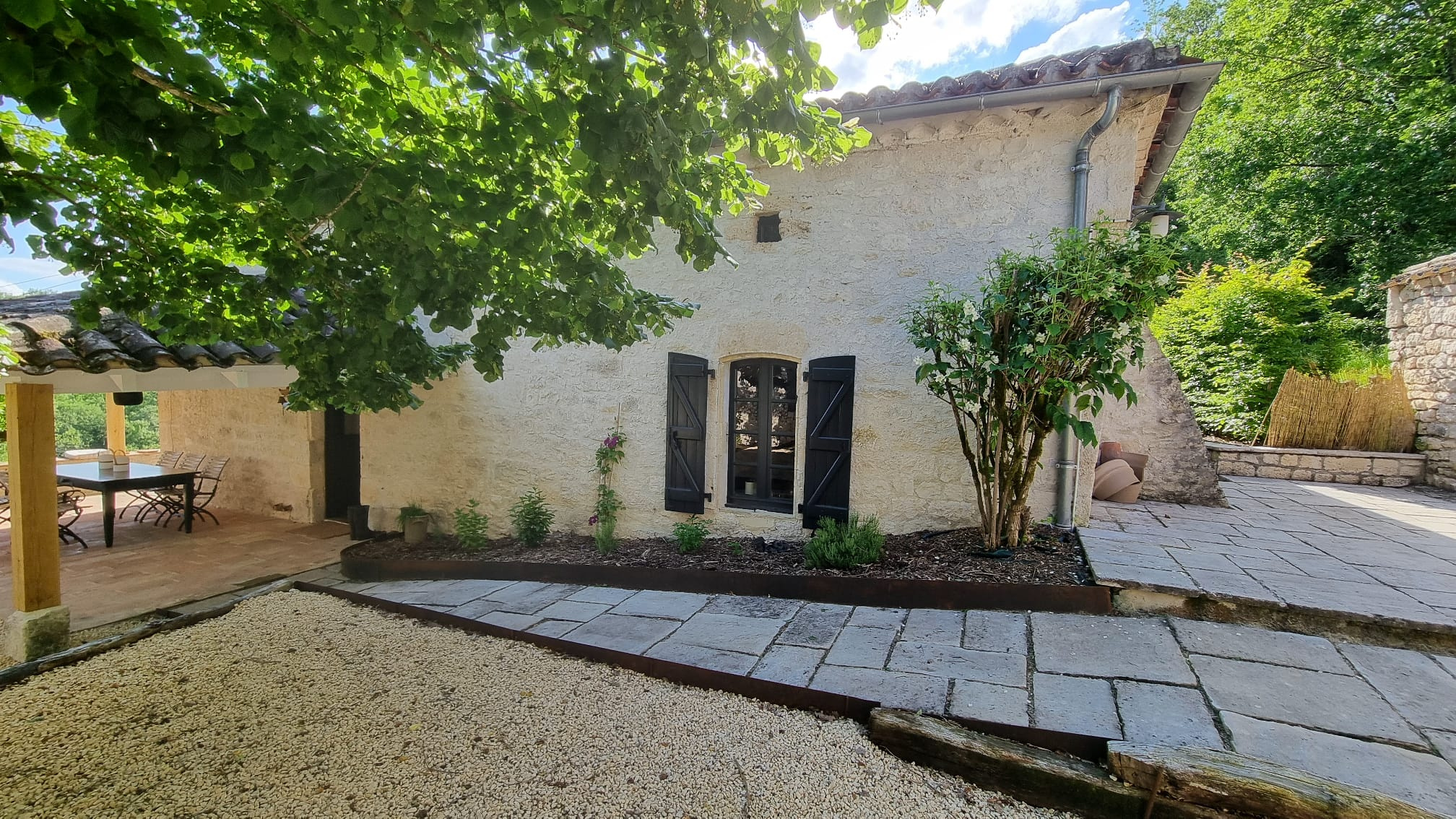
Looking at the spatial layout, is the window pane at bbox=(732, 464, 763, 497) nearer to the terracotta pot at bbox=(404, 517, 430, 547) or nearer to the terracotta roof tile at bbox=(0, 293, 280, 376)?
the terracotta pot at bbox=(404, 517, 430, 547)

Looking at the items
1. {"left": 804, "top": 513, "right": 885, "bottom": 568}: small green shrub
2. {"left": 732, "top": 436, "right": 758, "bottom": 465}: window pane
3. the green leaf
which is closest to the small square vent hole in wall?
{"left": 732, "top": 436, "right": 758, "bottom": 465}: window pane

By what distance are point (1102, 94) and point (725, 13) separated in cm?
372

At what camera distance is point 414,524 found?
6.40m

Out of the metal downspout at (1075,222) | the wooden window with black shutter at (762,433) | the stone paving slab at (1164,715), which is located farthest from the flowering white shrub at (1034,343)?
the stone paving slab at (1164,715)

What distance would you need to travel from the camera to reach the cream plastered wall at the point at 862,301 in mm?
4535

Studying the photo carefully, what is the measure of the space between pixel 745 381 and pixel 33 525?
199 inches

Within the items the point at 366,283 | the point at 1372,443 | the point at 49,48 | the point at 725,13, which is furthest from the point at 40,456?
the point at 1372,443

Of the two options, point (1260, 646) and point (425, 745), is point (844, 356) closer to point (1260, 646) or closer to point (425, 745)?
point (1260, 646)

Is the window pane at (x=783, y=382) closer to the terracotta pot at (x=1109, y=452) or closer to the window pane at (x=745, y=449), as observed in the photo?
the window pane at (x=745, y=449)

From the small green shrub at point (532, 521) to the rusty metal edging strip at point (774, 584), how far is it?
727mm

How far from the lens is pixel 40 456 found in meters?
3.72

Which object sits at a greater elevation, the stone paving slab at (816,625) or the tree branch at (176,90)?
the tree branch at (176,90)

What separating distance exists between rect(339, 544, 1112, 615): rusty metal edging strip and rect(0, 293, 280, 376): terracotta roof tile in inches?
86.3

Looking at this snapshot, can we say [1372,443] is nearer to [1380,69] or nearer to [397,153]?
[1380,69]
